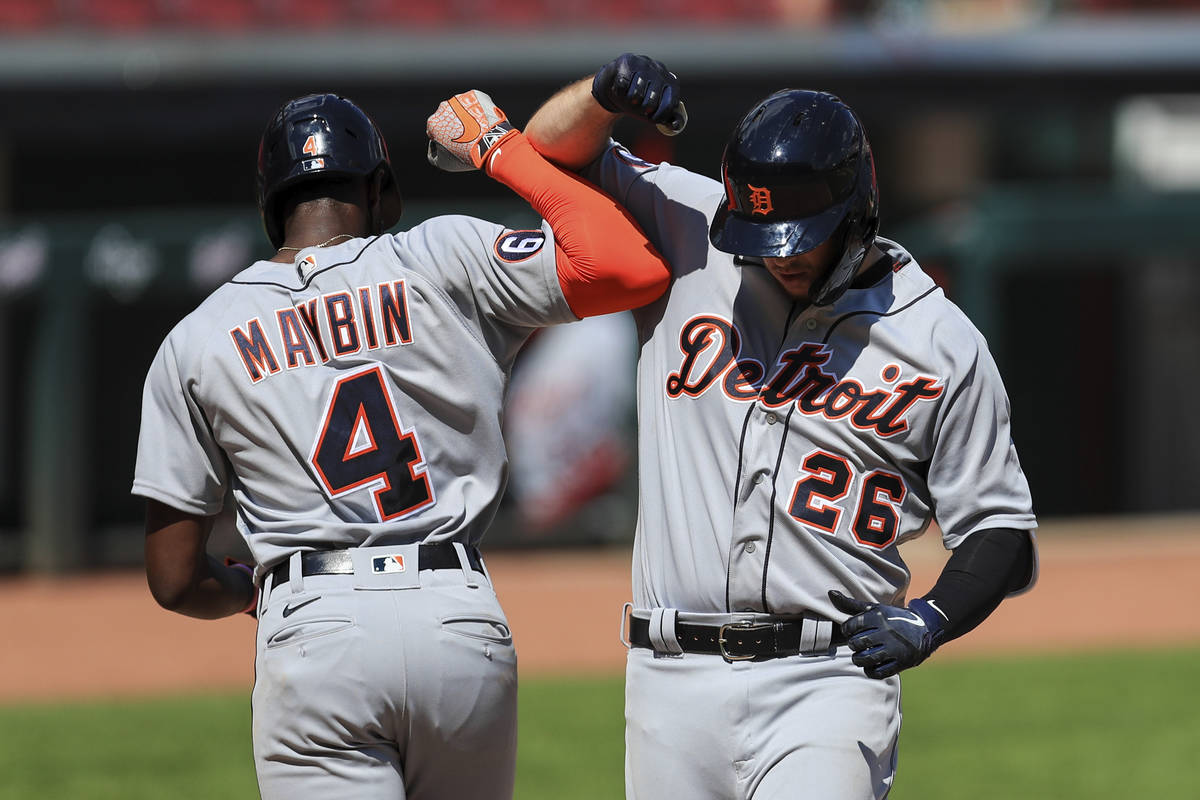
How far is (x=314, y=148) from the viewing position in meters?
2.84

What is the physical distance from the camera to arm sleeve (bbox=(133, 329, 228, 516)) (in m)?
2.78

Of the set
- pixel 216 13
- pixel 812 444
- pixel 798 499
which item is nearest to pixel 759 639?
pixel 798 499

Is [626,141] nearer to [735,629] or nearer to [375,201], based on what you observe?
[375,201]

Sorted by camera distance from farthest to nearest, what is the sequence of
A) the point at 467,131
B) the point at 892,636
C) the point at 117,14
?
the point at 117,14 → the point at 467,131 → the point at 892,636

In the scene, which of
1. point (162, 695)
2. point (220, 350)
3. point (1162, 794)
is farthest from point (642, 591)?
point (162, 695)

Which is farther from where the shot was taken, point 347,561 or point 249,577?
point 249,577

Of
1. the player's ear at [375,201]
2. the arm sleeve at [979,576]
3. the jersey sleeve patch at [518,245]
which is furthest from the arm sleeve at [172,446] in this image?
the arm sleeve at [979,576]

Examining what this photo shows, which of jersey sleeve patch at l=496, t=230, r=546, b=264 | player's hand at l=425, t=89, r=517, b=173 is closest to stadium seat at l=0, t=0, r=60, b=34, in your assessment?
player's hand at l=425, t=89, r=517, b=173

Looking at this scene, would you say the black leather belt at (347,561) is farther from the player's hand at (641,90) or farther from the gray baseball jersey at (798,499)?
the player's hand at (641,90)

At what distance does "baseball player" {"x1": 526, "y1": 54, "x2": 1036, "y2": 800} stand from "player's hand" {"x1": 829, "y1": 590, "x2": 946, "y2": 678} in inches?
0.7

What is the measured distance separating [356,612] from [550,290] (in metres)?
0.66

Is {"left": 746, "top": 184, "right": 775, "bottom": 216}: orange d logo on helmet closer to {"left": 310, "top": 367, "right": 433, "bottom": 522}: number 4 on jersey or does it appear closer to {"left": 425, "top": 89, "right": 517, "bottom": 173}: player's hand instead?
{"left": 425, "top": 89, "right": 517, "bottom": 173}: player's hand

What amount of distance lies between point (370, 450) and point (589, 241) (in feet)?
1.77

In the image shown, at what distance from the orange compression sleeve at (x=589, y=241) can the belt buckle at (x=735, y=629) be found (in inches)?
24.0
